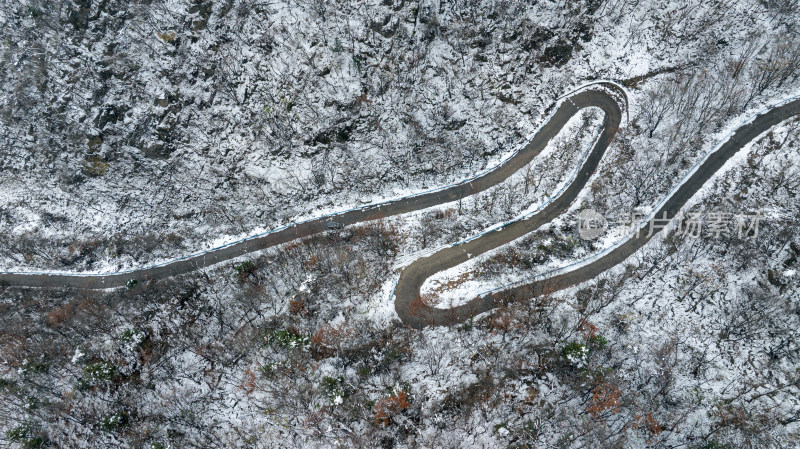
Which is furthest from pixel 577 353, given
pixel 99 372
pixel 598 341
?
pixel 99 372

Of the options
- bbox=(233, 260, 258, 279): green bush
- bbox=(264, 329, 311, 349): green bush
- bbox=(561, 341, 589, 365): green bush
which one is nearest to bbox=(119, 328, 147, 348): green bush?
bbox=(233, 260, 258, 279): green bush

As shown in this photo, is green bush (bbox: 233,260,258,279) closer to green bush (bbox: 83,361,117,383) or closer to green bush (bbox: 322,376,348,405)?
green bush (bbox: 322,376,348,405)

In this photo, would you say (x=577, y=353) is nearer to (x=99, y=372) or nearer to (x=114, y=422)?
Answer: (x=114, y=422)

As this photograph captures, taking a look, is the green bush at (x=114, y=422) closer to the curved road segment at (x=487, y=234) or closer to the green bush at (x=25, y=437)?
the green bush at (x=25, y=437)

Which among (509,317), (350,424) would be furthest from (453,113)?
(350,424)

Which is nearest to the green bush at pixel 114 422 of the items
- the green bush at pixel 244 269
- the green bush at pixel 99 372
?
the green bush at pixel 99 372

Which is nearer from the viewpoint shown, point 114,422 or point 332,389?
point 114,422

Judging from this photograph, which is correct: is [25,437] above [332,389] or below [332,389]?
below

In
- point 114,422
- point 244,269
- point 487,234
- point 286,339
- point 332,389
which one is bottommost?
point 114,422
